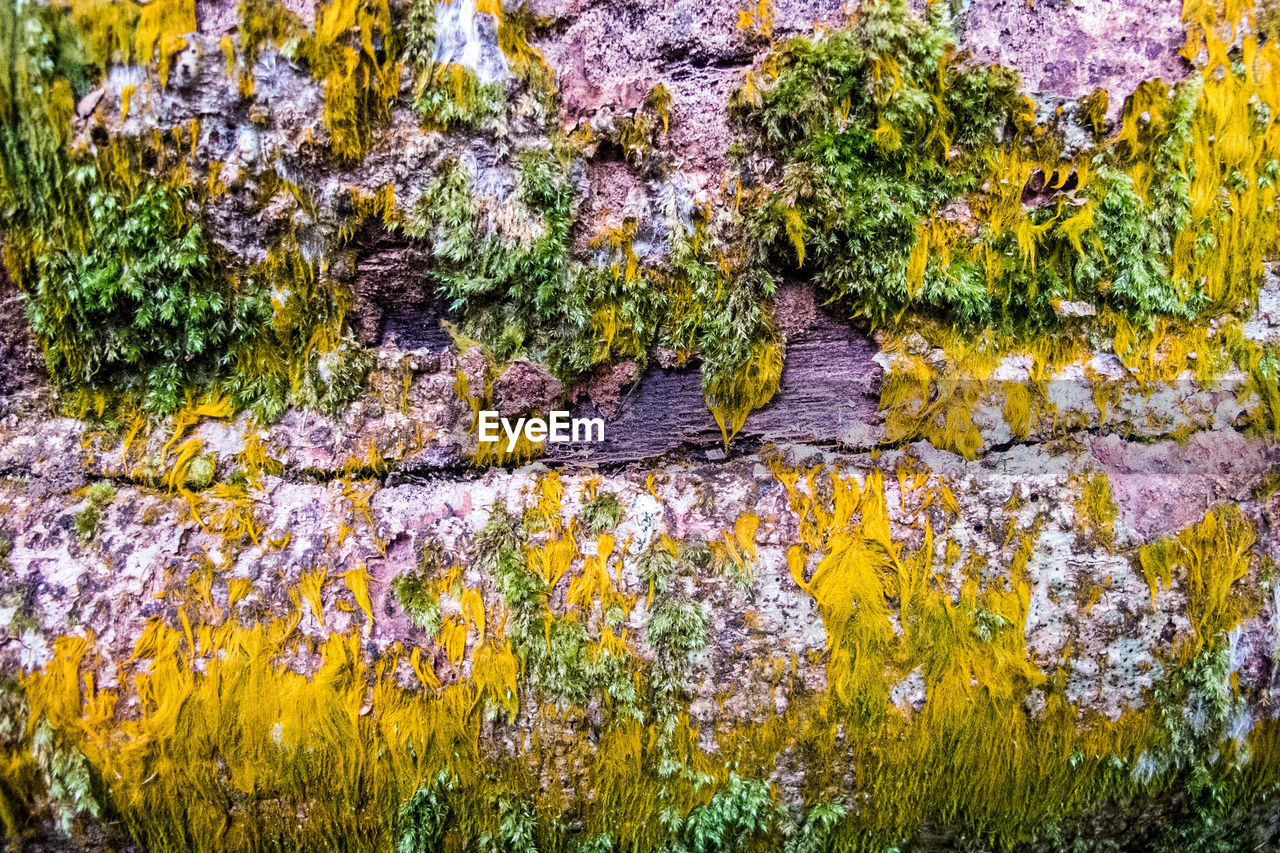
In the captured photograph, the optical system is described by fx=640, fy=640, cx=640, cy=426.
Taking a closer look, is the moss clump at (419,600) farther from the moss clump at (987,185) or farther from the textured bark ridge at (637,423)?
the moss clump at (987,185)

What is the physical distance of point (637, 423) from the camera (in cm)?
216

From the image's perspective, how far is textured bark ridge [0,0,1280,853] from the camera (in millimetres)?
1941

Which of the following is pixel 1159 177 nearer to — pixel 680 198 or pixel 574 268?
pixel 680 198

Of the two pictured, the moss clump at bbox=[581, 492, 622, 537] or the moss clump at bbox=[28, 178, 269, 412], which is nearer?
the moss clump at bbox=[28, 178, 269, 412]

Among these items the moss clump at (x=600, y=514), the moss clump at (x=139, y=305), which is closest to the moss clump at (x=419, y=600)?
the moss clump at (x=600, y=514)

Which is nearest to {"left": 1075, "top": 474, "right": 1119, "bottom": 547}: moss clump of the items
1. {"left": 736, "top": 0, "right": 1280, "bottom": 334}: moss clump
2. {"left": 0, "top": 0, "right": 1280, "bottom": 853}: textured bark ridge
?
{"left": 0, "top": 0, "right": 1280, "bottom": 853}: textured bark ridge

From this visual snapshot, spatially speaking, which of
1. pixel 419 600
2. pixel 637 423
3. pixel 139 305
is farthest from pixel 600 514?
pixel 139 305

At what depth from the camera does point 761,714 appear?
2014mm

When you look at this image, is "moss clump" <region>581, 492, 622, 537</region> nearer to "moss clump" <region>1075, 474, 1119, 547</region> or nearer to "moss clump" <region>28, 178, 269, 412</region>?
"moss clump" <region>28, 178, 269, 412</region>

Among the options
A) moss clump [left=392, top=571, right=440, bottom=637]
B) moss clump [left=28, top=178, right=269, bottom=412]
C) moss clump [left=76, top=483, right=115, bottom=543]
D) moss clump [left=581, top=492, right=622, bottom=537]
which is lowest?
moss clump [left=392, top=571, right=440, bottom=637]

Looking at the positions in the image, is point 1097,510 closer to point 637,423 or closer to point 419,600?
point 637,423

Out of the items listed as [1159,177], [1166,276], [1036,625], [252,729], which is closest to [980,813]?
[1036,625]

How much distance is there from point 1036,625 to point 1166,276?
48.1 inches

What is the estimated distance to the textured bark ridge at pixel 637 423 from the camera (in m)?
1.94
